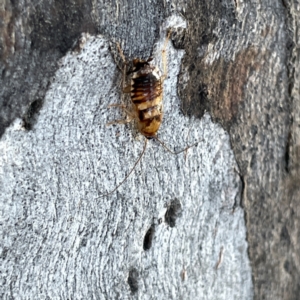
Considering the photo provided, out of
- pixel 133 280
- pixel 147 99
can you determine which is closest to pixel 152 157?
pixel 147 99

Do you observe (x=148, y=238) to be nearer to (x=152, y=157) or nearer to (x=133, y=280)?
(x=133, y=280)

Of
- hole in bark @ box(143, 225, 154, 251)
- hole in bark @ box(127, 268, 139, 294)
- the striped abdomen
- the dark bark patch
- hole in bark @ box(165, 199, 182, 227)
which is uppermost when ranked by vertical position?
the striped abdomen

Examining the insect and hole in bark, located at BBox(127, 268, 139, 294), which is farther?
→ hole in bark, located at BBox(127, 268, 139, 294)

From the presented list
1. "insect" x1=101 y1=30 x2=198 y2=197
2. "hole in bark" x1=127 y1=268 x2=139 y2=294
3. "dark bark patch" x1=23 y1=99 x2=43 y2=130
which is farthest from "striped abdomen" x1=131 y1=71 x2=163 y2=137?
"hole in bark" x1=127 y1=268 x2=139 y2=294

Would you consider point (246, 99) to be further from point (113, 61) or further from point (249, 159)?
point (113, 61)

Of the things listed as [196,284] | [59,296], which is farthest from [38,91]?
[196,284]

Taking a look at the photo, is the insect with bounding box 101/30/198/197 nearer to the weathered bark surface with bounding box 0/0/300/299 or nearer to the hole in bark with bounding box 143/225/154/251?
the weathered bark surface with bounding box 0/0/300/299

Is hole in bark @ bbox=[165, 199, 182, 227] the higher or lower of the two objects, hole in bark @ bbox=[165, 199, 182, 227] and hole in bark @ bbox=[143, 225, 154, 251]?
the higher
